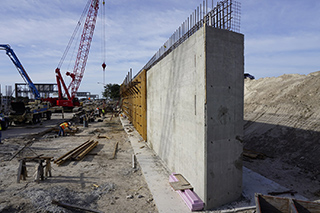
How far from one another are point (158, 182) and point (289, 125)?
8967mm

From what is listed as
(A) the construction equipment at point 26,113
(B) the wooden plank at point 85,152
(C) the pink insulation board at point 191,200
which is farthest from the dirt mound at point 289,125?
(A) the construction equipment at point 26,113

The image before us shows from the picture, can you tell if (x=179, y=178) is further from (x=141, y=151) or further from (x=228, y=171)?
(x=141, y=151)

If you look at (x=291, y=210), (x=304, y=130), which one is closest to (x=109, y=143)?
(x=291, y=210)

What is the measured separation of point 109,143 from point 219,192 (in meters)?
8.57

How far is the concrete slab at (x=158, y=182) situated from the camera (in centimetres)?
430

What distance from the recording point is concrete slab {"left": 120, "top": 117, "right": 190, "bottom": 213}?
4301 millimetres

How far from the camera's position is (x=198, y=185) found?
14.4 ft

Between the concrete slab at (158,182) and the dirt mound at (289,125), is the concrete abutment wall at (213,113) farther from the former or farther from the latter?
the dirt mound at (289,125)

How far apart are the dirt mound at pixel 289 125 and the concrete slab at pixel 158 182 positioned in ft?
17.4

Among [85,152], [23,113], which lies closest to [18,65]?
[23,113]

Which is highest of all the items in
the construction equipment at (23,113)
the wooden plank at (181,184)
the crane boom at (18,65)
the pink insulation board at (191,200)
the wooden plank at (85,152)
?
the crane boom at (18,65)

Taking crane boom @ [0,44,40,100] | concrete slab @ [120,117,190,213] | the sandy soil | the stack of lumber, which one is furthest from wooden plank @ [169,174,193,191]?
crane boom @ [0,44,40,100]

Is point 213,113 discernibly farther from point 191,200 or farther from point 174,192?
point 174,192

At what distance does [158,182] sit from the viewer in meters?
5.61
